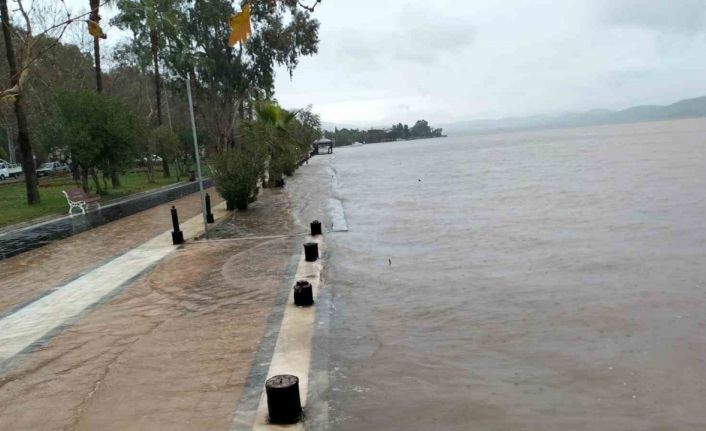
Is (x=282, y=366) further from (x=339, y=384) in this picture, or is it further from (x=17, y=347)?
(x=17, y=347)

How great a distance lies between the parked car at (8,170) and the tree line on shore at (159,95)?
2.51m

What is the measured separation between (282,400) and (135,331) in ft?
9.87

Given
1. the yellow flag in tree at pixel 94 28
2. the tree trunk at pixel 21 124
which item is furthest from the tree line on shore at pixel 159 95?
the yellow flag in tree at pixel 94 28

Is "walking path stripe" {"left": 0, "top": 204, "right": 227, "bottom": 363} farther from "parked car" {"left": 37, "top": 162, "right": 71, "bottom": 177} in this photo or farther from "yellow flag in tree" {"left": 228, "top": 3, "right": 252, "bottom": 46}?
"parked car" {"left": 37, "top": 162, "right": 71, "bottom": 177}

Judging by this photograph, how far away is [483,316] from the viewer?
7102 millimetres

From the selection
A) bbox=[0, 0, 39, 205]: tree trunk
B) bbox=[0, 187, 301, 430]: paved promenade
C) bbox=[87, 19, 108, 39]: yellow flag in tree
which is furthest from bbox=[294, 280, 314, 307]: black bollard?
bbox=[0, 0, 39, 205]: tree trunk

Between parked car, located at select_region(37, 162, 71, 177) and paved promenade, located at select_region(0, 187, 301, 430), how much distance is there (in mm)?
43761

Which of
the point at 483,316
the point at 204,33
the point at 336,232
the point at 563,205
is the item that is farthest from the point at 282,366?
the point at 204,33

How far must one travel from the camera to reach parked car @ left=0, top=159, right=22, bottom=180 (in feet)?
165

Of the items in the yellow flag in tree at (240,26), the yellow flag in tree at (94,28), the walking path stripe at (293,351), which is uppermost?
the yellow flag in tree at (94,28)

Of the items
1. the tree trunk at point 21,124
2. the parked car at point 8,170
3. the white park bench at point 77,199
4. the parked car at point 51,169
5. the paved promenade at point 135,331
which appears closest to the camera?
the paved promenade at point 135,331

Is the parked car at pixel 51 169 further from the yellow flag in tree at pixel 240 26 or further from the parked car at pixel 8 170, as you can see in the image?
the yellow flag in tree at pixel 240 26

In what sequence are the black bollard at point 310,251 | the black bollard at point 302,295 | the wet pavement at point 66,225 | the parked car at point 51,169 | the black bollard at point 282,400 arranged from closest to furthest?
the black bollard at point 282,400, the black bollard at point 302,295, the black bollard at point 310,251, the wet pavement at point 66,225, the parked car at point 51,169

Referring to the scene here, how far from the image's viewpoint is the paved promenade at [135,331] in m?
4.61
